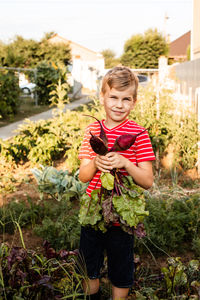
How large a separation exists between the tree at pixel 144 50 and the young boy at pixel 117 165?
34.2 metres

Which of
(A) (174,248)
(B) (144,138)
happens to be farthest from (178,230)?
(B) (144,138)

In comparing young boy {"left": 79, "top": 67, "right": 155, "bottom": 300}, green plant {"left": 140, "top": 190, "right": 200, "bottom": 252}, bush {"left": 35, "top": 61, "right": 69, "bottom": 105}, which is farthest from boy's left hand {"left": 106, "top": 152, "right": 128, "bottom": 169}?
bush {"left": 35, "top": 61, "right": 69, "bottom": 105}

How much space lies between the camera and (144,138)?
5.54 feet

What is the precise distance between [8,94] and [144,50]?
28562 mm

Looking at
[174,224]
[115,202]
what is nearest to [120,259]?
[115,202]

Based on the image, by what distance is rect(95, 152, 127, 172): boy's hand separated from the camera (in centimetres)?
153

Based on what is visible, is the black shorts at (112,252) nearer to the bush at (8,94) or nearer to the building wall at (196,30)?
the bush at (8,94)

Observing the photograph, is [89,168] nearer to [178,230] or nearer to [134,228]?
[134,228]

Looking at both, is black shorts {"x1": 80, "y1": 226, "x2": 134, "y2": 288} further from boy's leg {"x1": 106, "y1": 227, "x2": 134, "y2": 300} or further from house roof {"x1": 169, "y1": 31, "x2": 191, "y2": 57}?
house roof {"x1": 169, "y1": 31, "x2": 191, "y2": 57}

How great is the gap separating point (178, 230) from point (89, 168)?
4.75 ft

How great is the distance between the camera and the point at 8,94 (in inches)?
378

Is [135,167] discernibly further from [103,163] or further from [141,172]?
[103,163]

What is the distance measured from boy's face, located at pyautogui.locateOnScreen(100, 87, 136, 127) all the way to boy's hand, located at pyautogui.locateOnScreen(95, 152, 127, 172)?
9.6 inches

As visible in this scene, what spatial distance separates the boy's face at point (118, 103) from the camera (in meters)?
1.67
